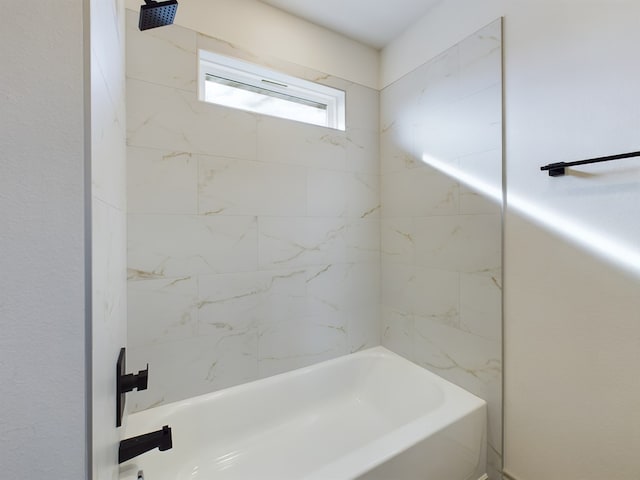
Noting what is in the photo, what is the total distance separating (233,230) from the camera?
160 centimetres

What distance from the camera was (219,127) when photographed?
1.55 meters

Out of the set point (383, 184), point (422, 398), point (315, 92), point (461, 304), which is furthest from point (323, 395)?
point (315, 92)

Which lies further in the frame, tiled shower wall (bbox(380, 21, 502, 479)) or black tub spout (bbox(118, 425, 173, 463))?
tiled shower wall (bbox(380, 21, 502, 479))

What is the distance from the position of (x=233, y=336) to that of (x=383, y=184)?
1450mm

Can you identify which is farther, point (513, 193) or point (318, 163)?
point (318, 163)

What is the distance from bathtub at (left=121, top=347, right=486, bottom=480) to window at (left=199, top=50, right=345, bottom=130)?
5.51ft

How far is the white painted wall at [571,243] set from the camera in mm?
1005

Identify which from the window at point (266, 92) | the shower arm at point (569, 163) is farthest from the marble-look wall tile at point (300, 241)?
the shower arm at point (569, 163)

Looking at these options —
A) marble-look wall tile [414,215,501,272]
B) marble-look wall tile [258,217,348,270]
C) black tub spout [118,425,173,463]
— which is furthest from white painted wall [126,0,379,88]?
black tub spout [118,425,173,463]

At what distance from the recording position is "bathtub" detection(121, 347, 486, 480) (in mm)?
1200
